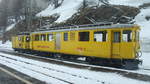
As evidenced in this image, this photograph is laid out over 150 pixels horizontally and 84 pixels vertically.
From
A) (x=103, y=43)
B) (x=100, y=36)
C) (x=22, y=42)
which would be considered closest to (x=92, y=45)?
(x=100, y=36)

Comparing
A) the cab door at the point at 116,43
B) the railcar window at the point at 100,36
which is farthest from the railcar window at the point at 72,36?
the cab door at the point at 116,43

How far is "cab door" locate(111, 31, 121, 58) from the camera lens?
1743cm

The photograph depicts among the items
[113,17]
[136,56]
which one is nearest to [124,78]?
[136,56]

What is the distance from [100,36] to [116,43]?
1618 mm

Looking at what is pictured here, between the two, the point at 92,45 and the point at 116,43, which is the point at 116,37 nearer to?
the point at 116,43

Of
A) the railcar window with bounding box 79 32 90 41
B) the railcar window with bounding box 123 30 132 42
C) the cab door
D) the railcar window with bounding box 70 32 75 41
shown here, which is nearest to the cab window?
the cab door

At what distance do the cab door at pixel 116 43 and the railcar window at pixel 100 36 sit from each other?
0.71m

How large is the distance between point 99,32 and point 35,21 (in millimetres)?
46458

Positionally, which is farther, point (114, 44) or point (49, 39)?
point (49, 39)

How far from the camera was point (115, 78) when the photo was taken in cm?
1170

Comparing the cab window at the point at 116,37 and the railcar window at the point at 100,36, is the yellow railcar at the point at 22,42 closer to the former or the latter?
the railcar window at the point at 100,36

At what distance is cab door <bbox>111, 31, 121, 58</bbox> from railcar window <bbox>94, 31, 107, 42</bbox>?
708 mm

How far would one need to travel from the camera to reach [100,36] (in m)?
18.8

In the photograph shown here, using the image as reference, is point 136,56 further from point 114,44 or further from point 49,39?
point 49,39
